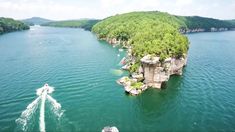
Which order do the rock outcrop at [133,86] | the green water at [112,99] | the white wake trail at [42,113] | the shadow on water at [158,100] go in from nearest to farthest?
the white wake trail at [42,113] → the green water at [112,99] → the shadow on water at [158,100] → the rock outcrop at [133,86]

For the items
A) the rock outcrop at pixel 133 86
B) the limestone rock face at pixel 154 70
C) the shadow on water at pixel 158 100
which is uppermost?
the limestone rock face at pixel 154 70

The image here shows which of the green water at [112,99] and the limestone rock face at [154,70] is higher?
the limestone rock face at [154,70]

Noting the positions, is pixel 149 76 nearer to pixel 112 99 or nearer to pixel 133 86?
pixel 133 86

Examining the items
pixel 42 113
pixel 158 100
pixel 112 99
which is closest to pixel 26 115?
pixel 42 113

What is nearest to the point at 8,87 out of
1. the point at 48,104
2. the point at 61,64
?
the point at 48,104

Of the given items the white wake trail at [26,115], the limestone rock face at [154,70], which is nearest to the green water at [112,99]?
the white wake trail at [26,115]

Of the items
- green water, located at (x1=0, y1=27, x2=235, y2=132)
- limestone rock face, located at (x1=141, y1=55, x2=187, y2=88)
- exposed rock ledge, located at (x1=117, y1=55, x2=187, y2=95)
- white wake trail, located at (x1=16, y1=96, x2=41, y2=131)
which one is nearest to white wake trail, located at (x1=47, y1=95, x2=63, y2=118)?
green water, located at (x1=0, y1=27, x2=235, y2=132)

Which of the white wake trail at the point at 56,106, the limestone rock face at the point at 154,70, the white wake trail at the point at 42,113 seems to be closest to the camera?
the white wake trail at the point at 42,113

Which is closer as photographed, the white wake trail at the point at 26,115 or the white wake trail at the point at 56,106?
the white wake trail at the point at 26,115

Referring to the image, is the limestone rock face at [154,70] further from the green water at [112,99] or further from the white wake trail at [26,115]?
the white wake trail at [26,115]
